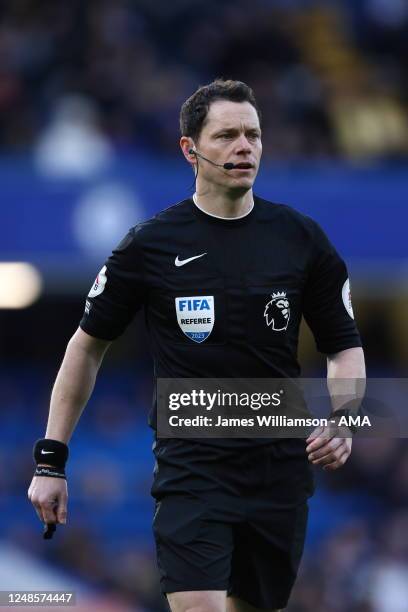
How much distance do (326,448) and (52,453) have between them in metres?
1.08

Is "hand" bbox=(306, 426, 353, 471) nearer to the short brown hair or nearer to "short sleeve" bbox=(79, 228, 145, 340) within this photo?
"short sleeve" bbox=(79, 228, 145, 340)

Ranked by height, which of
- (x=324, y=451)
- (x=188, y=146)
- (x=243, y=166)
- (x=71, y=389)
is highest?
(x=188, y=146)

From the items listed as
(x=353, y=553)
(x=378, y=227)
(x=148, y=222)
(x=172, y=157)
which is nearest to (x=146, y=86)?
(x=172, y=157)

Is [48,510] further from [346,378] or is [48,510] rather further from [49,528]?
[346,378]

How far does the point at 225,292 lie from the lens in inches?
201

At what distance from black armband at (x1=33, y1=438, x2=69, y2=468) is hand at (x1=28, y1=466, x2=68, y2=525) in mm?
60

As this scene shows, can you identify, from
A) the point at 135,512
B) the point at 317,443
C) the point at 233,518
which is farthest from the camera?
the point at 135,512

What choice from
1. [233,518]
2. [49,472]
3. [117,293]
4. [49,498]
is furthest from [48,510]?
[117,293]

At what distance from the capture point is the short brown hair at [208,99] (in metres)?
5.24

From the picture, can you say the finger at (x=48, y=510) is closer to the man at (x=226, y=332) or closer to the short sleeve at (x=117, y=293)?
the man at (x=226, y=332)

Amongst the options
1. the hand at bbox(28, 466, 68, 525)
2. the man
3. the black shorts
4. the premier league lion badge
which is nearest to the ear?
the man

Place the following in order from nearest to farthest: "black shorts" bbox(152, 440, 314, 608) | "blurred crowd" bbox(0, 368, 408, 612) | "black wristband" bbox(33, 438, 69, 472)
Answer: "black shorts" bbox(152, 440, 314, 608) → "black wristband" bbox(33, 438, 69, 472) → "blurred crowd" bbox(0, 368, 408, 612)

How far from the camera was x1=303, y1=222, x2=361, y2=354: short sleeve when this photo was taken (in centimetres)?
524

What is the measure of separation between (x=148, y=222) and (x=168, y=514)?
1132mm
